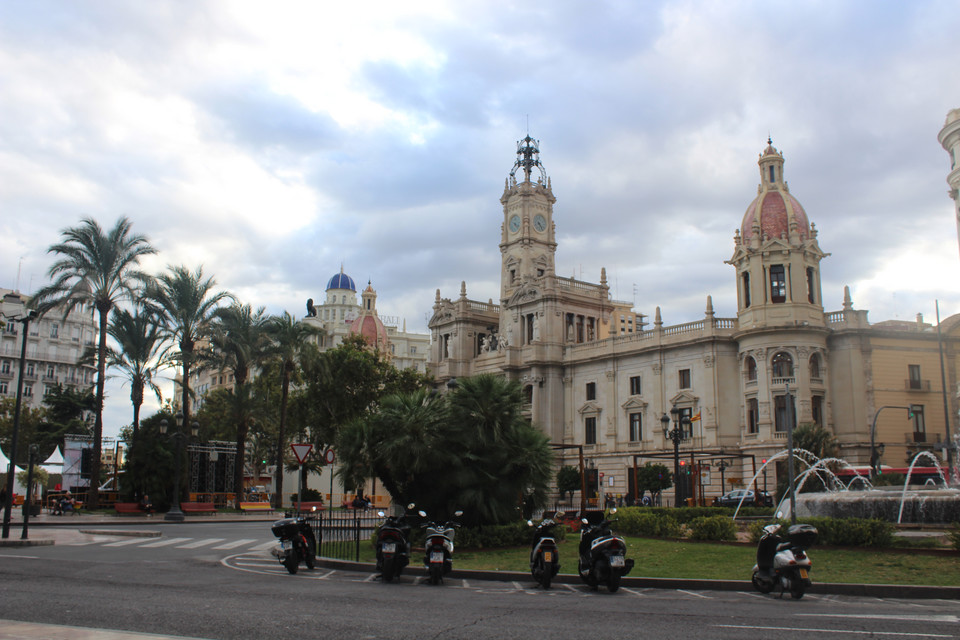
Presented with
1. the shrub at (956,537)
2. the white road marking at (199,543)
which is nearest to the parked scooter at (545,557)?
the shrub at (956,537)

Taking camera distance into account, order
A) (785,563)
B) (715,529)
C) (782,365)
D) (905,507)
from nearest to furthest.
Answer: (785,563)
(715,529)
(905,507)
(782,365)

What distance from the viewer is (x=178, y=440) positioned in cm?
3522

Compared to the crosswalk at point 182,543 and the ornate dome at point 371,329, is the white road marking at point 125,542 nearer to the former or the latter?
the crosswalk at point 182,543

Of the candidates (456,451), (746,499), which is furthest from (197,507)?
(746,499)

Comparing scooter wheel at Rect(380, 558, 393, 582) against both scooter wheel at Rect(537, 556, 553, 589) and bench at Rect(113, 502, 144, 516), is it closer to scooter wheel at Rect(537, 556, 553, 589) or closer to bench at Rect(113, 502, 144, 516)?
scooter wheel at Rect(537, 556, 553, 589)

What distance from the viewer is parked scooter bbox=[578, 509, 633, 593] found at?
42.9 feet

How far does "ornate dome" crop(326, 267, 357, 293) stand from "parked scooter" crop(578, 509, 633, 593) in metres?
117

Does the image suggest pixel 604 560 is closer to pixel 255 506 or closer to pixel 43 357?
pixel 255 506

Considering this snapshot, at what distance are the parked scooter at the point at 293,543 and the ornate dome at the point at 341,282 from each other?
113641 millimetres

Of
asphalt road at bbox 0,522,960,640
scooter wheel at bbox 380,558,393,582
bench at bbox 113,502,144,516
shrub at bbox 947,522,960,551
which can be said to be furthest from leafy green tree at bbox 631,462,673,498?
scooter wheel at bbox 380,558,393,582

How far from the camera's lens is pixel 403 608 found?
10.7 meters

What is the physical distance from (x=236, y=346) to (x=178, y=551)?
24.5m

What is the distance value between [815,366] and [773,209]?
10.2 metres

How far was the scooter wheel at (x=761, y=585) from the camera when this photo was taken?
12508mm
